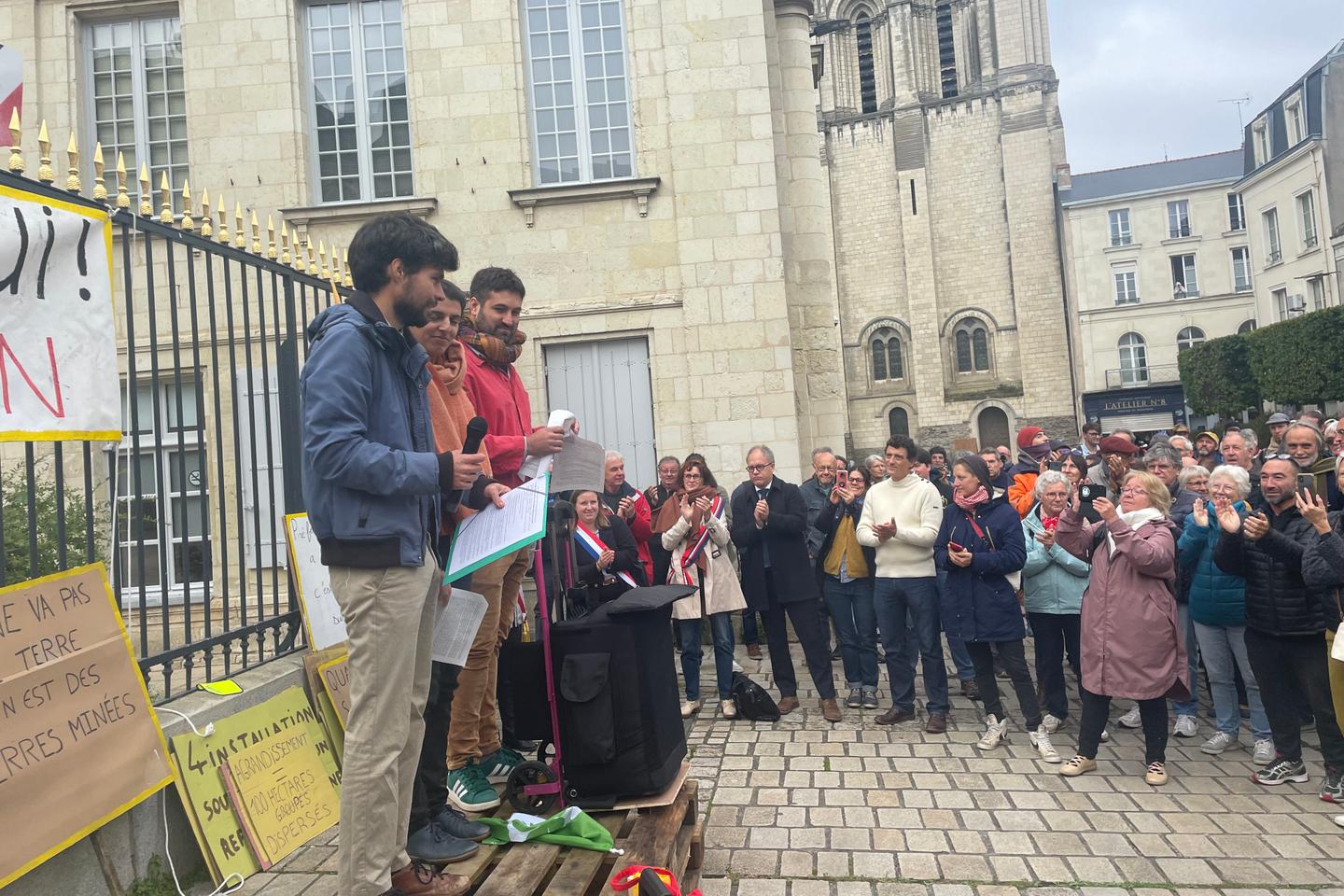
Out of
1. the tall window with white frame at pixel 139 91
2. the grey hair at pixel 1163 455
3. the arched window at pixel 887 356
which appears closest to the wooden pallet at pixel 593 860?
the grey hair at pixel 1163 455

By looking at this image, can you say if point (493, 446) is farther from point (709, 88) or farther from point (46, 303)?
point (709, 88)

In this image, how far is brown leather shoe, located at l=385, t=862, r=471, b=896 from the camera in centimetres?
298

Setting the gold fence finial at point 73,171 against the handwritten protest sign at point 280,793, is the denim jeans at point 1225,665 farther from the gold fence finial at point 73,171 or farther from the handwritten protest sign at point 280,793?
the gold fence finial at point 73,171

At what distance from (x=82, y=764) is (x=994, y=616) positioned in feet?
16.3

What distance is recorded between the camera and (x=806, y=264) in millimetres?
11211

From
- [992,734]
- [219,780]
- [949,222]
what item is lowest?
[992,734]

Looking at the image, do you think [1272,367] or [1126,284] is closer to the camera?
[1272,367]

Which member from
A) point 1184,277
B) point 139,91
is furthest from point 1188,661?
point 1184,277

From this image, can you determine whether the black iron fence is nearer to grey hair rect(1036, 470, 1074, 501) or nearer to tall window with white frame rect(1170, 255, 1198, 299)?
grey hair rect(1036, 470, 1074, 501)

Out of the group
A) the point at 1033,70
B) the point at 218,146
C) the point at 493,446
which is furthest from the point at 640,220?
the point at 1033,70

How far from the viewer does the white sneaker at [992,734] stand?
19.6ft

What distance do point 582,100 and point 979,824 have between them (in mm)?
8778

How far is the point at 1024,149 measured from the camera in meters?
46.6

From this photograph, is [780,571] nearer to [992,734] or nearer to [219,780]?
[992,734]
